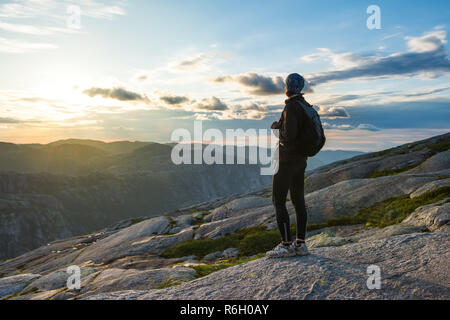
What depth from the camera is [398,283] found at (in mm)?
8203

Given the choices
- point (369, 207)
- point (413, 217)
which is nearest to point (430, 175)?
point (369, 207)

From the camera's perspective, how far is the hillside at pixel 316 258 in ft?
27.6

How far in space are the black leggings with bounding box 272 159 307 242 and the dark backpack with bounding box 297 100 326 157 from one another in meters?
0.68

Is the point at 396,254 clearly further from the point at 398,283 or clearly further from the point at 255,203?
the point at 255,203

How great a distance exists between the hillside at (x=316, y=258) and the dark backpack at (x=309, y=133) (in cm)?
390

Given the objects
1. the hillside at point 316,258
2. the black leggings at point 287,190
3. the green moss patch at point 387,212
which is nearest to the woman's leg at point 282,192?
the black leggings at point 287,190

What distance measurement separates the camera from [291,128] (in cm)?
943

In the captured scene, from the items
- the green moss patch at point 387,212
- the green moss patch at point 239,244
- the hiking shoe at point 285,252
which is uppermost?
the hiking shoe at point 285,252

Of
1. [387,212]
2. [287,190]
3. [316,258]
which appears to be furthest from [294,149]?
[387,212]

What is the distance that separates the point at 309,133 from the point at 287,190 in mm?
2219
